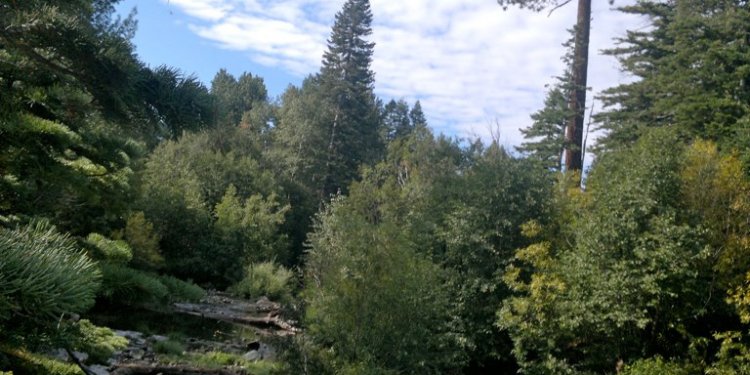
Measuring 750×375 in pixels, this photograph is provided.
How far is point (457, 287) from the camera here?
15297 mm

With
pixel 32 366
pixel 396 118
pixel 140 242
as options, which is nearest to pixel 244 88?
pixel 396 118

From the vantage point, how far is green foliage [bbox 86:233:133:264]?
4.64 m

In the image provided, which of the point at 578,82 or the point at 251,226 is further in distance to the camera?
the point at 251,226

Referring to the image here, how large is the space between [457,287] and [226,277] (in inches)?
707

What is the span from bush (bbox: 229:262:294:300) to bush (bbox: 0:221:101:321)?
25566mm

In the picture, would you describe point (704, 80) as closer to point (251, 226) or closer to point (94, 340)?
point (94, 340)

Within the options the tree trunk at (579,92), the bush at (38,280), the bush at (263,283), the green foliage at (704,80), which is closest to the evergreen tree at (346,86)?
the bush at (263,283)

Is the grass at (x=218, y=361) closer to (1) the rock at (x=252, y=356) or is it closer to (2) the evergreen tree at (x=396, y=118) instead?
(1) the rock at (x=252, y=356)

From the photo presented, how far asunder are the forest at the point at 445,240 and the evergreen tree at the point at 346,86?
1937cm

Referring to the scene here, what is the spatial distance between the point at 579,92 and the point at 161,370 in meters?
12.7

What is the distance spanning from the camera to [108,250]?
15.4 feet

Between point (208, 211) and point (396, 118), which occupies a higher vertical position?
point (396, 118)

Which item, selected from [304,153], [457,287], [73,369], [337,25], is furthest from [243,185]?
[73,369]

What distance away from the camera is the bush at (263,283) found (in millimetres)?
27094
